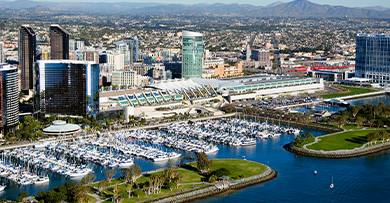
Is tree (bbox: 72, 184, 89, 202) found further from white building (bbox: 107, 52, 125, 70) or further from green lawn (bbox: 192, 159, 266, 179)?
white building (bbox: 107, 52, 125, 70)

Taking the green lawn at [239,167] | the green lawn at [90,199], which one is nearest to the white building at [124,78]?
the green lawn at [239,167]

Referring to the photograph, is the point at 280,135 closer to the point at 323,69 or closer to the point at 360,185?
the point at 360,185

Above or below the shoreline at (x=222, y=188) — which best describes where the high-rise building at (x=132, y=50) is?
→ above

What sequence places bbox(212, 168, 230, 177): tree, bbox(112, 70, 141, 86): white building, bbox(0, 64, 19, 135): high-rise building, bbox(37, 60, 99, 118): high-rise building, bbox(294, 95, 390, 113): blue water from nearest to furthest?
bbox(212, 168, 230, 177): tree
bbox(0, 64, 19, 135): high-rise building
bbox(37, 60, 99, 118): high-rise building
bbox(294, 95, 390, 113): blue water
bbox(112, 70, 141, 86): white building

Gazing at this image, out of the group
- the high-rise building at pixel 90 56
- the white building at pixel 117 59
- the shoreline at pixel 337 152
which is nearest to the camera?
the shoreline at pixel 337 152

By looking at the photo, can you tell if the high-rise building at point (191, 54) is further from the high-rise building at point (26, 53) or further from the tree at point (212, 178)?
the tree at point (212, 178)

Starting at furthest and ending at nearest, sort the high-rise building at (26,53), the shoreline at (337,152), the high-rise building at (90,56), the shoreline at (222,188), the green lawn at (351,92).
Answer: the high-rise building at (90,56)
the green lawn at (351,92)
the high-rise building at (26,53)
the shoreline at (337,152)
the shoreline at (222,188)

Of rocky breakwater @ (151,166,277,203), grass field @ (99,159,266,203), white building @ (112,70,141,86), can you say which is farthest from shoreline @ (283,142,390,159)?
white building @ (112,70,141,86)
